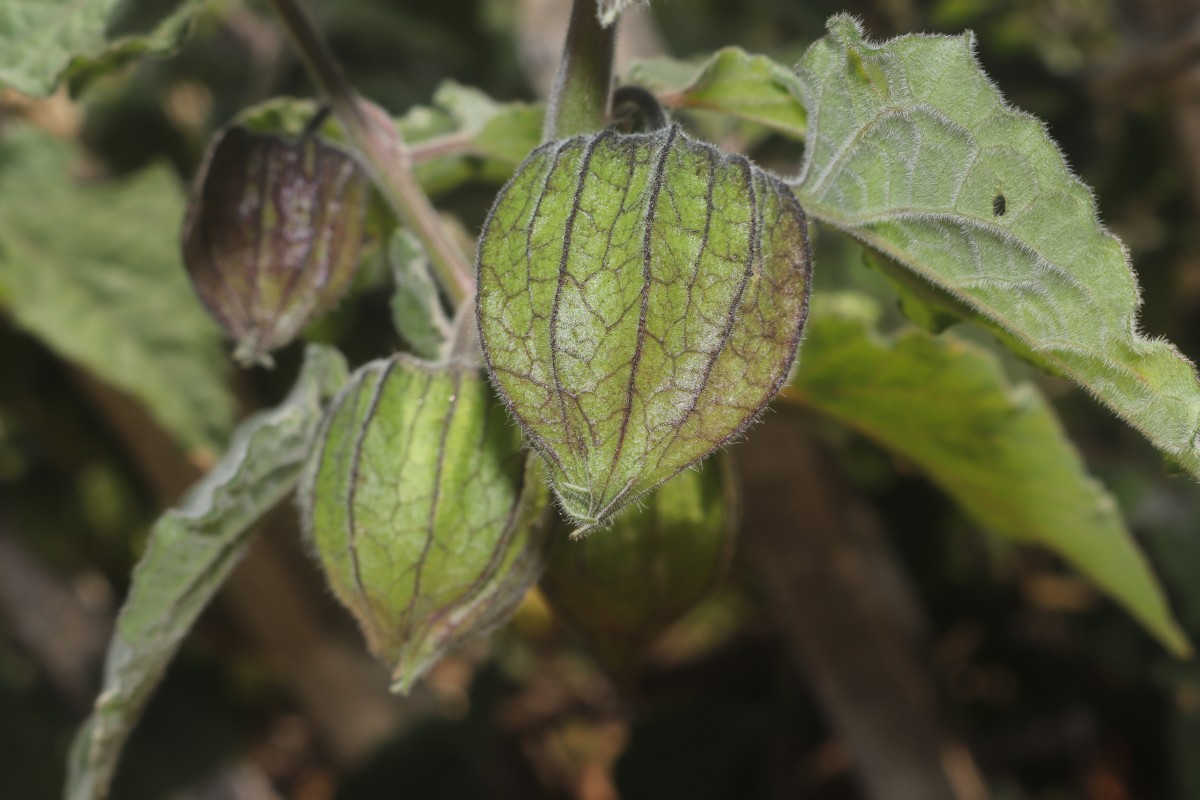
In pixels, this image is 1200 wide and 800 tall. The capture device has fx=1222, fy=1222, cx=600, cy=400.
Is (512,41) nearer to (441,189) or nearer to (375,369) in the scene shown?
(441,189)

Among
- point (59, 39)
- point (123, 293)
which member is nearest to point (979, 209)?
point (59, 39)

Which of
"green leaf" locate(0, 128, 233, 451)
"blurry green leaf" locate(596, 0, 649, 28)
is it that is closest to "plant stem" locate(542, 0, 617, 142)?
"blurry green leaf" locate(596, 0, 649, 28)

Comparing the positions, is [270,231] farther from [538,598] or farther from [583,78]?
[538,598]

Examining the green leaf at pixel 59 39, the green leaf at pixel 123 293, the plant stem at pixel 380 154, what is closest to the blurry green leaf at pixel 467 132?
the plant stem at pixel 380 154

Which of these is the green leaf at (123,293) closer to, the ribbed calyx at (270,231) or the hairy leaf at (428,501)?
the ribbed calyx at (270,231)

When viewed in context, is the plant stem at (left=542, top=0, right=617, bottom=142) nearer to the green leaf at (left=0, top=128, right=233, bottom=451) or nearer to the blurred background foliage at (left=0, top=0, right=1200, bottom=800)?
the blurred background foliage at (left=0, top=0, right=1200, bottom=800)

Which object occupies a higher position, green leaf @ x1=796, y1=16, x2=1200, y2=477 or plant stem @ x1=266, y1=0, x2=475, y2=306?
plant stem @ x1=266, y1=0, x2=475, y2=306
